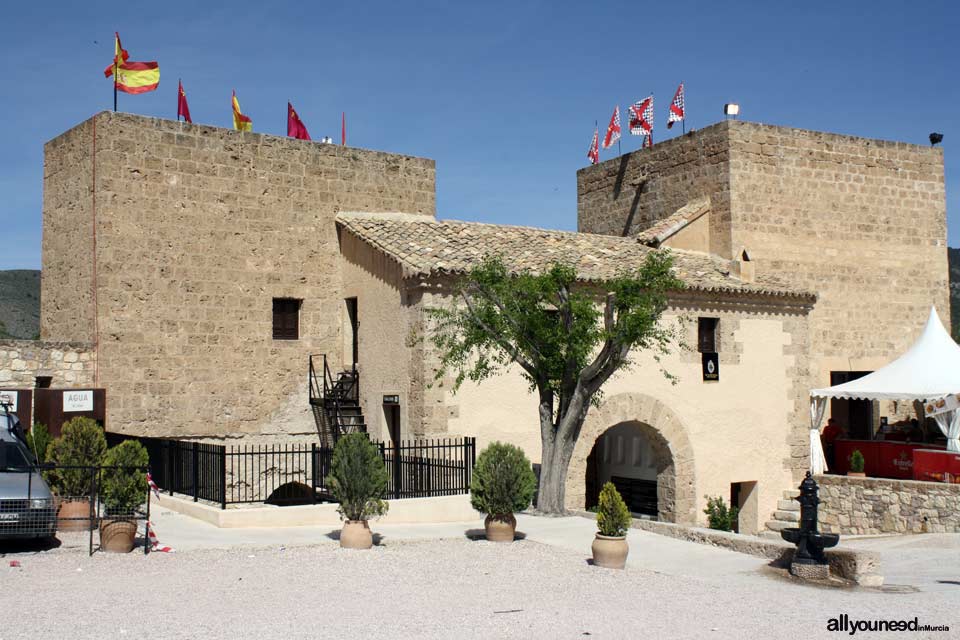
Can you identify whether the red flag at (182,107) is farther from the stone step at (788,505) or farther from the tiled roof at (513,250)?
the stone step at (788,505)

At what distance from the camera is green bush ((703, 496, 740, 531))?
20656mm

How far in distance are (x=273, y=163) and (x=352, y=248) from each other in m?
2.22

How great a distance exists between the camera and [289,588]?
1030 cm

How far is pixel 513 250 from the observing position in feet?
66.1

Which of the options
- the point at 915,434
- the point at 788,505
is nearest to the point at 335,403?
the point at 788,505

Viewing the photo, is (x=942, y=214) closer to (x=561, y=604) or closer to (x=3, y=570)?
(x=561, y=604)

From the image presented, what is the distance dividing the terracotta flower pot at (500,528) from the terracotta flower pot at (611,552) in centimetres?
192

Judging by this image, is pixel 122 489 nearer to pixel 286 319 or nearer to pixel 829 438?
pixel 286 319

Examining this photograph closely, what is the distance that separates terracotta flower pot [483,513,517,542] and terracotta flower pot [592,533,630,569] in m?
1.92

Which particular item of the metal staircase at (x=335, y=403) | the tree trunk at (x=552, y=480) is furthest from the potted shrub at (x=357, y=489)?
the metal staircase at (x=335, y=403)

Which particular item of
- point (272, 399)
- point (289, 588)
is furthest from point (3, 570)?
point (272, 399)

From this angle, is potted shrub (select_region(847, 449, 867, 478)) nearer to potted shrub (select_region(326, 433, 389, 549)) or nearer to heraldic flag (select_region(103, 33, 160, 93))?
potted shrub (select_region(326, 433, 389, 549))

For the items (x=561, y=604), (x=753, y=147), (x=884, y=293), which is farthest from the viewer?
(x=884, y=293)
